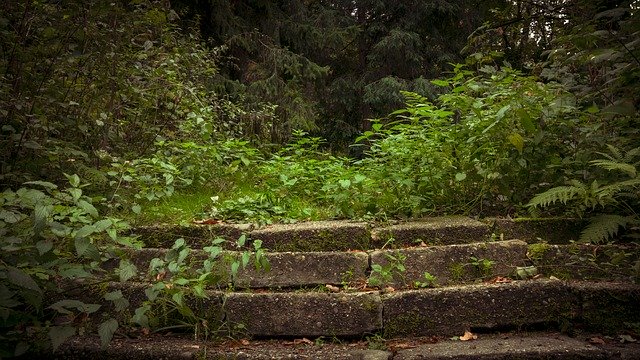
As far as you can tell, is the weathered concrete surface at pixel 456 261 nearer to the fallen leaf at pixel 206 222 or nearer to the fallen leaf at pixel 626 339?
the fallen leaf at pixel 626 339

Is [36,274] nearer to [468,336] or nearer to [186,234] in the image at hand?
[186,234]

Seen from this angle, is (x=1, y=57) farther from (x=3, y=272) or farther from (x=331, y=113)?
(x=331, y=113)

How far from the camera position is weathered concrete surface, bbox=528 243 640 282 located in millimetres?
2951

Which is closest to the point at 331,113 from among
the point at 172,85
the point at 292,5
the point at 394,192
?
the point at 292,5

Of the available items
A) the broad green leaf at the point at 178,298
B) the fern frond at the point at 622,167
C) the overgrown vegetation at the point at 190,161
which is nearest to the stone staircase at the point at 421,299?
the overgrown vegetation at the point at 190,161

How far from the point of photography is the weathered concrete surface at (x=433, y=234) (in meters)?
3.46

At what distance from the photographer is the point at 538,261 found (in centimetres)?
312

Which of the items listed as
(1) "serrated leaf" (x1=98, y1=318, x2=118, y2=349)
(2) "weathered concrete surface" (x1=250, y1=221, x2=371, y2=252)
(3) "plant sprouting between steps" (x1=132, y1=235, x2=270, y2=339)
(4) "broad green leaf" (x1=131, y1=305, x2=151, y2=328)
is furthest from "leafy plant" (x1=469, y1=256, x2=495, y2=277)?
(1) "serrated leaf" (x1=98, y1=318, x2=118, y2=349)

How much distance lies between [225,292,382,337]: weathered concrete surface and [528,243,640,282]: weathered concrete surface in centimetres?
120

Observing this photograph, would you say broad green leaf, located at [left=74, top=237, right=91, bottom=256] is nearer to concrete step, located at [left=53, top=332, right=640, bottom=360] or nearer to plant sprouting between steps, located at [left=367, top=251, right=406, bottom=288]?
concrete step, located at [left=53, top=332, right=640, bottom=360]

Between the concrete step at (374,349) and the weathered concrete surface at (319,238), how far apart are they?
37.6 inches

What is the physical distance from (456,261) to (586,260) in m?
0.84

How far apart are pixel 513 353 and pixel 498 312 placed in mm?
406

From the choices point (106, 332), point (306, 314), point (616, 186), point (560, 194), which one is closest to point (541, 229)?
point (560, 194)
